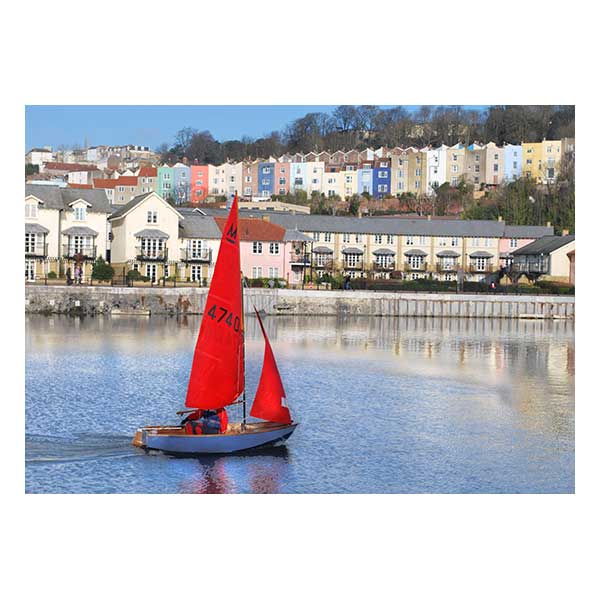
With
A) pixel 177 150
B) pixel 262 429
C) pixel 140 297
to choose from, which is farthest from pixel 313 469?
pixel 177 150

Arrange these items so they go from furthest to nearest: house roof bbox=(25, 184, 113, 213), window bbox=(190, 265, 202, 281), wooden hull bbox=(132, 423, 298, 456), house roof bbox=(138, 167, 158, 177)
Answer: house roof bbox=(138, 167, 158, 177), window bbox=(190, 265, 202, 281), house roof bbox=(25, 184, 113, 213), wooden hull bbox=(132, 423, 298, 456)

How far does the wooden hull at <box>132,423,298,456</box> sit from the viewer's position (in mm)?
18672

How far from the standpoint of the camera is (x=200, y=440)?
18656 mm

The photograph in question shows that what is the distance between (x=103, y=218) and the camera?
197ft

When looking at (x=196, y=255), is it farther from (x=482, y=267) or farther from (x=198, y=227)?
(x=482, y=267)

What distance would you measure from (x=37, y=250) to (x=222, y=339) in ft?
125

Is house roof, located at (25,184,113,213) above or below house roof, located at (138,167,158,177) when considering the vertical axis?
below

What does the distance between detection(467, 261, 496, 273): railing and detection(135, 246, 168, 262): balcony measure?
67.0 ft

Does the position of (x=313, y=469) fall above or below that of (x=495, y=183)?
below

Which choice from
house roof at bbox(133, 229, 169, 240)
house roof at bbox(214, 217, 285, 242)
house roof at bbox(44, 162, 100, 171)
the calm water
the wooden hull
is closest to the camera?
the calm water

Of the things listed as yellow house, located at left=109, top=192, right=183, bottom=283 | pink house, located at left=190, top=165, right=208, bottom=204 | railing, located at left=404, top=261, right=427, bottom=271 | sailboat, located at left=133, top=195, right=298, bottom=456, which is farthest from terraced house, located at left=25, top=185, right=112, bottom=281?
sailboat, located at left=133, top=195, right=298, bottom=456

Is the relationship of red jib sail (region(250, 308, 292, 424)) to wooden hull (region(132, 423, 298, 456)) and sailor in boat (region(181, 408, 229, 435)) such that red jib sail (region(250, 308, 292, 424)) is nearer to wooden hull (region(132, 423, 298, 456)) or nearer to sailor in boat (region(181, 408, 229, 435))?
wooden hull (region(132, 423, 298, 456))

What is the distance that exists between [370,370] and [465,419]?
8.39 m
